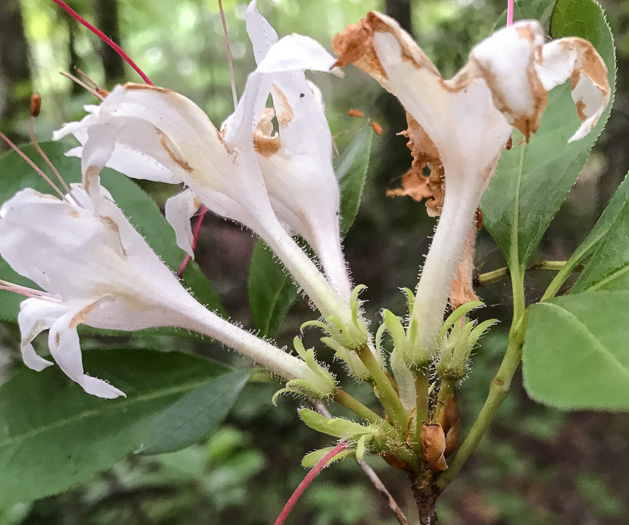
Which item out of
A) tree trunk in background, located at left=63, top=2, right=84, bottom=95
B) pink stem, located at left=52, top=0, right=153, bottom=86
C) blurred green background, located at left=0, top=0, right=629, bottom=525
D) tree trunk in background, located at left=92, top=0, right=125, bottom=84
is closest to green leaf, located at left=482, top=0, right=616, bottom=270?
pink stem, located at left=52, top=0, right=153, bottom=86

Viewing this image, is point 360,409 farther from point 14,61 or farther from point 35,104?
point 14,61

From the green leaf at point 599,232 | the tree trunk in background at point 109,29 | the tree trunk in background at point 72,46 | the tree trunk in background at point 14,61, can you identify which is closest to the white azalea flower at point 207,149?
the green leaf at point 599,232

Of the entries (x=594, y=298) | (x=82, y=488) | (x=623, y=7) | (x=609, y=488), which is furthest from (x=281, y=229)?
(x=609, y=488)

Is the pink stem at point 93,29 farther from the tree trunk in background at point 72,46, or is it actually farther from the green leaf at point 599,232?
the tree trunk in background at point 72,46

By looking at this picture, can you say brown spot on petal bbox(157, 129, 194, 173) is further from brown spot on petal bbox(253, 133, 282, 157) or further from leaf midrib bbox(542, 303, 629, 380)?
leaf midrib bbox(542, 303, 629, 380)

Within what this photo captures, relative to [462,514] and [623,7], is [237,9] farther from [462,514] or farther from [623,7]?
[462,514]

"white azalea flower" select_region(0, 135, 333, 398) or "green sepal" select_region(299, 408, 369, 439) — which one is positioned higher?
"white azalea flower" select_region(0, 135, 333, 398)
